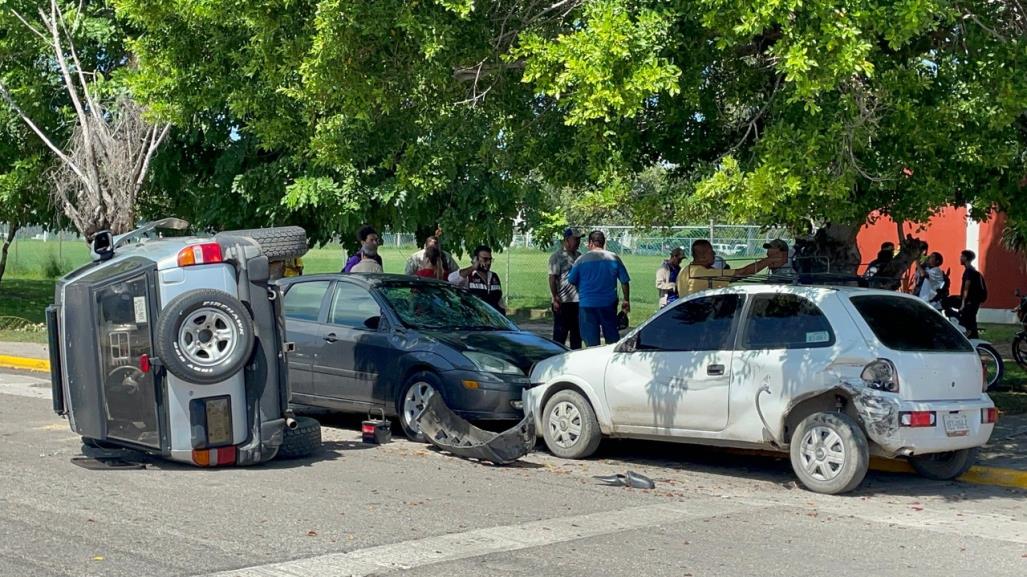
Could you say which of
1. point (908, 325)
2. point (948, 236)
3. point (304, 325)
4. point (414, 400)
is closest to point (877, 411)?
point (908, 325)

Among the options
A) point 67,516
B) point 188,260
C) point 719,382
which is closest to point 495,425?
point 719,382

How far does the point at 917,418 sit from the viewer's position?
8.93 meters

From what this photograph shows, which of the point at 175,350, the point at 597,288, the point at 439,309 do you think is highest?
the point at 597,288

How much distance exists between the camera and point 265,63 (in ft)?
38.8

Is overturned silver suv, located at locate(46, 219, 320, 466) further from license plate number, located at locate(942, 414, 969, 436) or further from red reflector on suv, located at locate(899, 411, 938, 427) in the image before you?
license plate number, located at locate(942, 414, 969, 436)

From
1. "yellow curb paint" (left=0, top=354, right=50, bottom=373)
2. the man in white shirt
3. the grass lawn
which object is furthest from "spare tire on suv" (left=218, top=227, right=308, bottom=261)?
the man in white shirt

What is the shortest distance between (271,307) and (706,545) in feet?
12.5

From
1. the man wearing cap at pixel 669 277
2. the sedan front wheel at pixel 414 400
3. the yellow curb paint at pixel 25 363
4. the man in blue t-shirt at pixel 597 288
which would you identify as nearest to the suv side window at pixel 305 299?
the sedan front wheel at pixel 414 400

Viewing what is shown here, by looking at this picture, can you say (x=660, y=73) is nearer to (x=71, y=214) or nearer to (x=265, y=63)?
(x=265, y=63)

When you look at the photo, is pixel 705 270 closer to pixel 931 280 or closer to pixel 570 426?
pixel 570 426

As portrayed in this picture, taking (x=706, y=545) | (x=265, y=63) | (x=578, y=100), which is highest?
(x=265, y=63)

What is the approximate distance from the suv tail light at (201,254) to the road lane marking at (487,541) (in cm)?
291

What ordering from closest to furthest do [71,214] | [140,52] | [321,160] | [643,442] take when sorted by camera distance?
1. [643,442]
2. [321,160]
3. [140,52]
4. [71,214]

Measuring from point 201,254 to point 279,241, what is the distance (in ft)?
3.16
